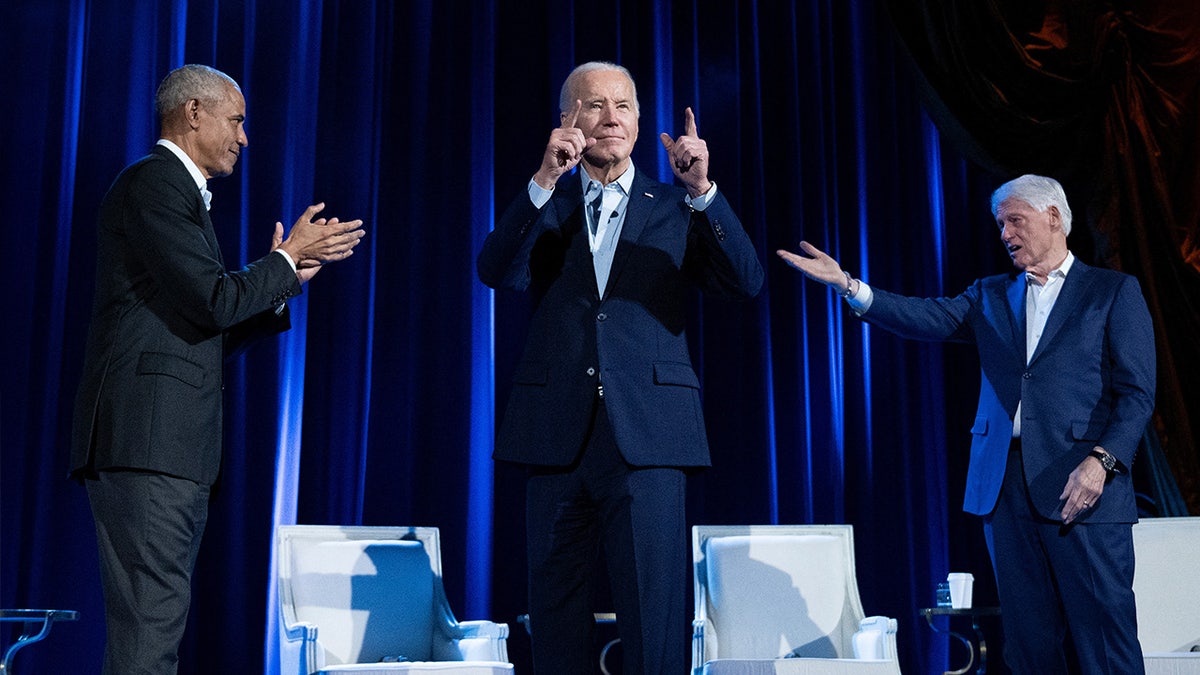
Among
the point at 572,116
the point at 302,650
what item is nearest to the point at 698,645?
the point at 302,650

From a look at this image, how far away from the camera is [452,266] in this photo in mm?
4562

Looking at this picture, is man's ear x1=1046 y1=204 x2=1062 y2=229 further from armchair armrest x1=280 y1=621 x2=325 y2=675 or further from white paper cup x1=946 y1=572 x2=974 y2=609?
armchair armrest x1=280 y1=621 x2=325 y2=675

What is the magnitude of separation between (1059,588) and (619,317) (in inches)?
54.6

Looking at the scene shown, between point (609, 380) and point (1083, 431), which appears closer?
point (609, 380)

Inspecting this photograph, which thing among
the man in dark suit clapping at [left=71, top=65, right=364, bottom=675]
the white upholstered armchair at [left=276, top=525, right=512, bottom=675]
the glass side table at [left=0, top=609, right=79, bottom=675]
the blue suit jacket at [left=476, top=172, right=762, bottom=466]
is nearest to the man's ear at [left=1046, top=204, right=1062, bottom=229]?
the blue suit jacket at [left=476, top=172, right=762, bottom=466]

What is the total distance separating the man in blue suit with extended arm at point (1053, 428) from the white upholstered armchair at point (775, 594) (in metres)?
1.26

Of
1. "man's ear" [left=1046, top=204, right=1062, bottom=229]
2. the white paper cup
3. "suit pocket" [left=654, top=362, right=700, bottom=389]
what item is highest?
"man's ear" [left=1046, top=204, right=1062, bottom=229]

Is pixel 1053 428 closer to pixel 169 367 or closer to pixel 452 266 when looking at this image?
pixel 169 367

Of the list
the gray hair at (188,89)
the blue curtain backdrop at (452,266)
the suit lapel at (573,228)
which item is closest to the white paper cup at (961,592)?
the blue curtain backdrop at (452,266)

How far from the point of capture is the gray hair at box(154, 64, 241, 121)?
2428 millimetres

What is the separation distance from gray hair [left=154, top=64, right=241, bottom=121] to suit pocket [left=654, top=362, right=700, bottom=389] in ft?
3.62

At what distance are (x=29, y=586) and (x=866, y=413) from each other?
3266 mm

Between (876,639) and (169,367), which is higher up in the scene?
(169,367)

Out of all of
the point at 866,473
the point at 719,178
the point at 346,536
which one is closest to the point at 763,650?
the point at 866,473
